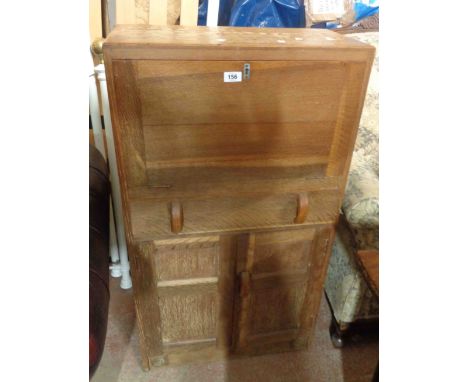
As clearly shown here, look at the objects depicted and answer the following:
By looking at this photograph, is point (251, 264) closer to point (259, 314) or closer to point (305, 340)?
point (259, 314)

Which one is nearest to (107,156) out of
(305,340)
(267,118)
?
(267,118)

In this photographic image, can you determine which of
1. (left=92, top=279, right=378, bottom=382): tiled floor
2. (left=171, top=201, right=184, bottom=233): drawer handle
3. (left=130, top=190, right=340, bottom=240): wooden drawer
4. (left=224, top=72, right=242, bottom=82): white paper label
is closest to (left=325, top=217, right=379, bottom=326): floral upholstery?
(left=92, top=279, right=378, bottom=382): tiled floor

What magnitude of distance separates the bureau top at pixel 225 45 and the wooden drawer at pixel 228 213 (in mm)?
347

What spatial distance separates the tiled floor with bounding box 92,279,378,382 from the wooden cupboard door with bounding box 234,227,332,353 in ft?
0.21

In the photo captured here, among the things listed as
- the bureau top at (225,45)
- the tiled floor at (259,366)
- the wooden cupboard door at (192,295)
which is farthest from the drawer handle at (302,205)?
the tiled floor at (259,366)

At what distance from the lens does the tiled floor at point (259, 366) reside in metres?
1.32

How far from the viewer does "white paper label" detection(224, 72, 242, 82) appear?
812mm

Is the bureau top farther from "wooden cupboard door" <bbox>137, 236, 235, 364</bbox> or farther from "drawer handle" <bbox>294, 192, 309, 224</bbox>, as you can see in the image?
"wooden cupboard door" <bbox>137, 236, 235, 364</bbox>

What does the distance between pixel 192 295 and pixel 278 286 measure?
0.26m

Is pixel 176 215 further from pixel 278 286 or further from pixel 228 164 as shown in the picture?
pixel 278 286

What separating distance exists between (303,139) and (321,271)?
452 mm

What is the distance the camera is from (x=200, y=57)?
0.78 m

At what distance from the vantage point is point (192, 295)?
3.77ft

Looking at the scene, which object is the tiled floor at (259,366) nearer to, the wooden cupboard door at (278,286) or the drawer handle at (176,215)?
the wooden cupboard door at (278,286)
